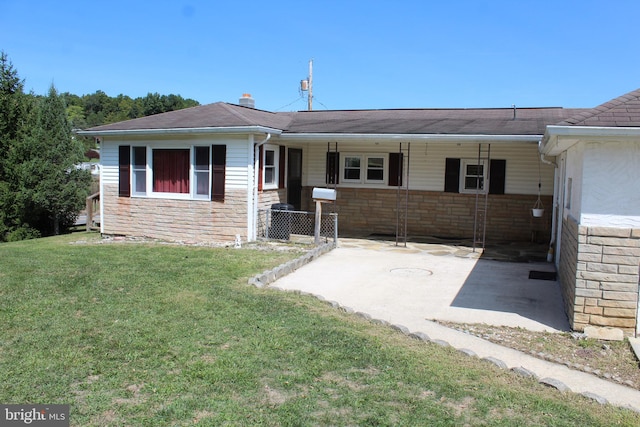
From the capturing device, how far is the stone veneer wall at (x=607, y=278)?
5891mm

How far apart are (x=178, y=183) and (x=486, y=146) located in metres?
8.07

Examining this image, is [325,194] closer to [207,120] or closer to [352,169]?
[207,120]

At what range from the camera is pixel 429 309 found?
6844 mm

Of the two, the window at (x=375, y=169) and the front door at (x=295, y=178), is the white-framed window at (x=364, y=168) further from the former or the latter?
the front door at (x=295, y=178)

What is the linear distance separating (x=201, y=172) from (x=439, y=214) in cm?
647

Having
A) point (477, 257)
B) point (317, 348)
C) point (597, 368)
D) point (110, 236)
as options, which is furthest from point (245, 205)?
point (597, 368)

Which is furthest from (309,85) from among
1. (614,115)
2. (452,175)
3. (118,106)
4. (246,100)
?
(118,106)

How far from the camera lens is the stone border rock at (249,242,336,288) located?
786 cm

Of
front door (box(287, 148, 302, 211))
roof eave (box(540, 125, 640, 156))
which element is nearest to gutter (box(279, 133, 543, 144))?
front door (box(287, 148, 302, 211))

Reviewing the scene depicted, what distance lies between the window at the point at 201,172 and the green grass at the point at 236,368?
19.2 feet

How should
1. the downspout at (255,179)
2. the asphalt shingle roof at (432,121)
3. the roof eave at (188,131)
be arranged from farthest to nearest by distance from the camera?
1. the downspout at (255,179)
2. the asphalt shingle roof at (432,121)
3. the roof eave at (188,131)

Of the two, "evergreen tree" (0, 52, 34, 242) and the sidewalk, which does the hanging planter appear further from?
"evergreen tree" (0, 52, 34, 242)

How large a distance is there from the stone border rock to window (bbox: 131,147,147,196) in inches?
208

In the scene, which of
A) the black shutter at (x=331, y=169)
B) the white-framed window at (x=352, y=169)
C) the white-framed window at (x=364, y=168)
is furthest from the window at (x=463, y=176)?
the black shutter at (x=331, y=169)
